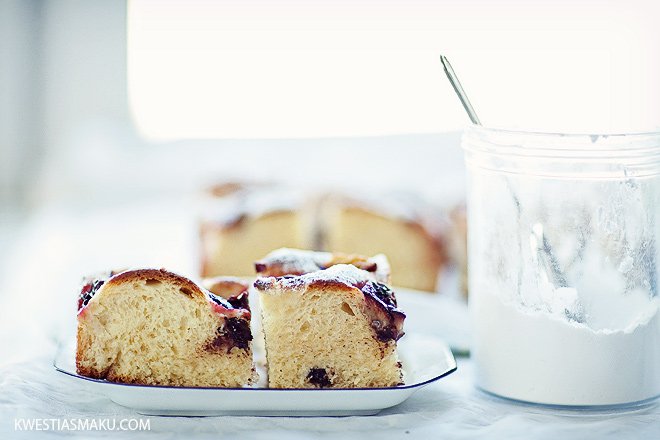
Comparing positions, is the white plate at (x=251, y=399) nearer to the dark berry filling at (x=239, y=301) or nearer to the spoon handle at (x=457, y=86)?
the dark berry filling at (x=239, y=301)

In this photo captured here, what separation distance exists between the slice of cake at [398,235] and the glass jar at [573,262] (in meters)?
1.15

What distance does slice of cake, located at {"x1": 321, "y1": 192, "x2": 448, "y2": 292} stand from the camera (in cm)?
280

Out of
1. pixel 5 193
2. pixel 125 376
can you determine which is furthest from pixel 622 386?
pixel 5 193

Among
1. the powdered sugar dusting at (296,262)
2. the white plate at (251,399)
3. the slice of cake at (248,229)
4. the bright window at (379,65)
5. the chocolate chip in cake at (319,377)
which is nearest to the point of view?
the white plate at (251,399)

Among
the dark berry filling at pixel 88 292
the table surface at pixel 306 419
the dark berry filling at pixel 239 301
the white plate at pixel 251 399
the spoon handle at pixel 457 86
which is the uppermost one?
the spoon handle at pixel 457 86

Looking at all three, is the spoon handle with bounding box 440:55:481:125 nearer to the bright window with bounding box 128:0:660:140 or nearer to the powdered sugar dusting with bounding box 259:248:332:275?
the powdered sugar dusting with bounding box 259:248:332:275

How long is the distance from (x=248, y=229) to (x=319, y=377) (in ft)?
3.99

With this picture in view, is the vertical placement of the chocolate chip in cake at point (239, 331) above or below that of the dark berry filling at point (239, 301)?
below

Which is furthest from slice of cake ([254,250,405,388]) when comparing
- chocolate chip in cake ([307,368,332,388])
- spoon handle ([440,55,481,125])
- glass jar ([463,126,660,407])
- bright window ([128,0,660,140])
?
bright window ([128,0,660,140])

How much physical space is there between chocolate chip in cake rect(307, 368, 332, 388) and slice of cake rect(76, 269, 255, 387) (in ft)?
0.34

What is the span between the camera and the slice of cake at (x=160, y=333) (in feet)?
5.04

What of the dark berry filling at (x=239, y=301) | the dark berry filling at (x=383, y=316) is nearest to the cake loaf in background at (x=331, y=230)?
the dark berry filling at (x=239, y=301)

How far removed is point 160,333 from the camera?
1552 millimetres

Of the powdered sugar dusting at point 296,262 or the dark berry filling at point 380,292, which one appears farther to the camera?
the powdered sugar dusting at point 296,262
